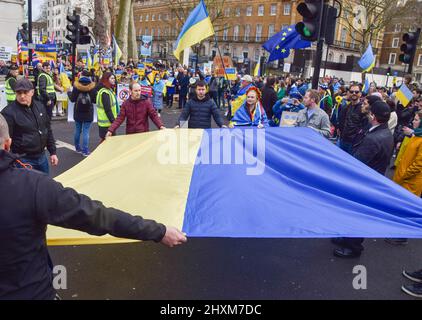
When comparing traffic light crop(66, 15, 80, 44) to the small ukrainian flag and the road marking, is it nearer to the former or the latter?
the road marking

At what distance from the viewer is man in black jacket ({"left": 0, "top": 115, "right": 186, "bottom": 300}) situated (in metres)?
1.82

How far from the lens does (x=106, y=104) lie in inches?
308

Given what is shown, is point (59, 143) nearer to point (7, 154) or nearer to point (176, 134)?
point (176, 134)

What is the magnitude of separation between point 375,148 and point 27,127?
4.23m

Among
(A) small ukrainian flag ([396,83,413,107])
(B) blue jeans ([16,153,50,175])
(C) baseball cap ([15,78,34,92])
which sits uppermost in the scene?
(A) small ukrainian flag ([396,83,413,107])

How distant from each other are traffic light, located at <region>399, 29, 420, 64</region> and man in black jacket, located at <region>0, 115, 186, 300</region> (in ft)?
43.8

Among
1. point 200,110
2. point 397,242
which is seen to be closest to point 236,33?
point 200,110

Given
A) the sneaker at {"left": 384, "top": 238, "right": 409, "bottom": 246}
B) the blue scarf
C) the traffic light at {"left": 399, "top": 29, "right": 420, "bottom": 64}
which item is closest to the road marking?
the blue scarf

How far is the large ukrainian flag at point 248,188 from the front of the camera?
2.87 metres

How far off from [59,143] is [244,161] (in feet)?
24.9

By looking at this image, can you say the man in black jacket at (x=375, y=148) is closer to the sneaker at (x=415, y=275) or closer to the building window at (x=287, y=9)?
the sneaker at (x=415, y=275)

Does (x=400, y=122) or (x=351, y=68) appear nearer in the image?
(x=400, y=122)
